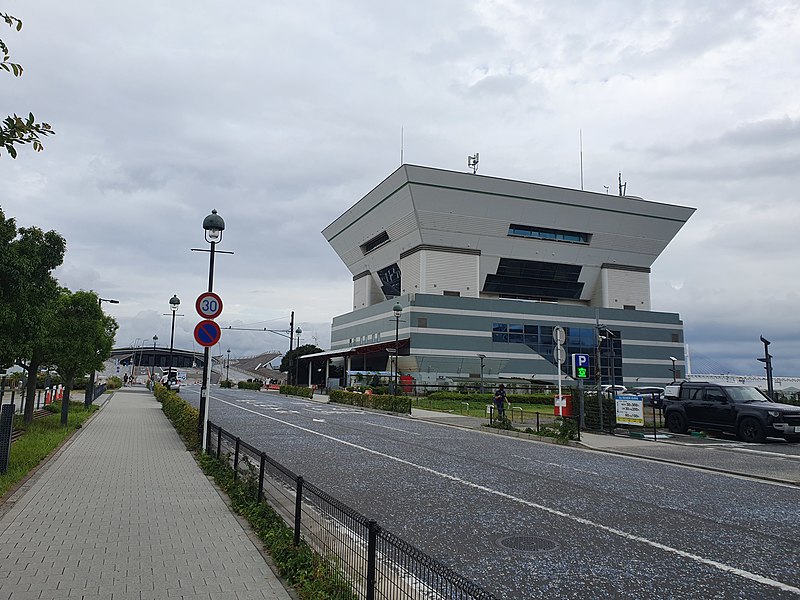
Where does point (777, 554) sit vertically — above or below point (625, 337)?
below

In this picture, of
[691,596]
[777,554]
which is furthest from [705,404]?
[691,596]

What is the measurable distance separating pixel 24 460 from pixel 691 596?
12.4 m

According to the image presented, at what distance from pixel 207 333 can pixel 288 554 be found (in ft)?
27.9

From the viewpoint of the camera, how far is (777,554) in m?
7.00

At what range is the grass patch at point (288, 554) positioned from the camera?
5102 mm

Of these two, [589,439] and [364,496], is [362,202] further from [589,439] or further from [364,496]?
[364,496]

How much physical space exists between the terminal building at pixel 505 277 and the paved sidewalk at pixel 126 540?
5385cm

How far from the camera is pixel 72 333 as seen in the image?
69.4ft

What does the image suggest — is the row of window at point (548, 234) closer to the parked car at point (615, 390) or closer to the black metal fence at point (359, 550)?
the parked car at point (615, 390)

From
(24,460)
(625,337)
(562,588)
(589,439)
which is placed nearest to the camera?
(562,588)

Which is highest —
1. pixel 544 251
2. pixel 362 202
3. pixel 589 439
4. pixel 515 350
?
pixel 362 202

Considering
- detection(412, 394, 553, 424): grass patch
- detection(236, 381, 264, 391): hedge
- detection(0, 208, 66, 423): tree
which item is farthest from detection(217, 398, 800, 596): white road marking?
detection(236, 381, 264, 391): hedge

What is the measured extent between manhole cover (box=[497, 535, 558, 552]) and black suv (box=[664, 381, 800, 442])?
15.5m

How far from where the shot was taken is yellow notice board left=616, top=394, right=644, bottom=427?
2094 cm
